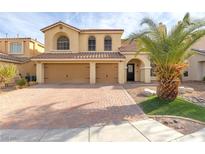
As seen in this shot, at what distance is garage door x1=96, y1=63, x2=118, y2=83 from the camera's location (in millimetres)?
24781

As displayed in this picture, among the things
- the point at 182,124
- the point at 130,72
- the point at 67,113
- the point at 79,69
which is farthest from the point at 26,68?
the point at 182,124

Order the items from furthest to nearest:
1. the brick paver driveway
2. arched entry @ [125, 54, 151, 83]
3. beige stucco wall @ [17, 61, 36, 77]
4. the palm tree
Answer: beige stucco wall @ [17, 61, 36, 77] → arched entry @ [125, 54, 151, 83] → the palm tree → the brick paver driveway

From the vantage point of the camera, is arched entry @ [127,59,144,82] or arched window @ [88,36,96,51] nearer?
arched window @ [88,36,96,51]

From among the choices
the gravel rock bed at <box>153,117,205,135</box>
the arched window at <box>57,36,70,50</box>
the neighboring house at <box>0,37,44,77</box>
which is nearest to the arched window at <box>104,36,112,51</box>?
the arched window at <box>57,36,70,50</box>

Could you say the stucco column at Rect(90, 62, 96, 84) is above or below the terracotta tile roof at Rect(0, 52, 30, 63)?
below

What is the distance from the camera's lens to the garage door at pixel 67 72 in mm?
24984

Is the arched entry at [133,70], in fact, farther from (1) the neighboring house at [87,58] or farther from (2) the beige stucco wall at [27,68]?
(2) the beige stucco wall at [27,68]

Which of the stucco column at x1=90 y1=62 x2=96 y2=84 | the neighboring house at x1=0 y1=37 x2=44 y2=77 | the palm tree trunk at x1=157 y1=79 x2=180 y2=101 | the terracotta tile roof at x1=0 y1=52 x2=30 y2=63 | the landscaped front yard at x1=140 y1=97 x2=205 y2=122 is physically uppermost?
the neighboring house at x1=0 y1=37 x2=44 y2=77

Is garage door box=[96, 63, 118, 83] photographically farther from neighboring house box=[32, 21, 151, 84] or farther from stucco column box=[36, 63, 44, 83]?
stucco column box=[36, 63, 44, 83]

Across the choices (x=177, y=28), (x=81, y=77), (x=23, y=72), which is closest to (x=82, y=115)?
(x=177, y=28)

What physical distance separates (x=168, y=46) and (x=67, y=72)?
15.4 meters

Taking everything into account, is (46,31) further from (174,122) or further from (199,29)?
(174,122)

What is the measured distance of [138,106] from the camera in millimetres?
11383
